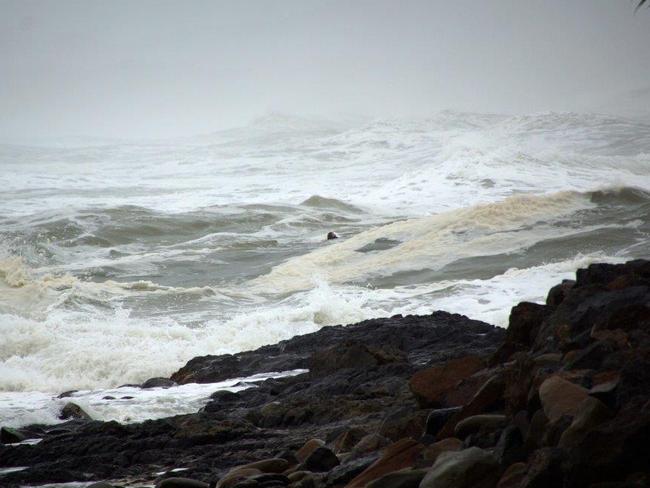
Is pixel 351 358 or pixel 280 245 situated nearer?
pixel 351 358

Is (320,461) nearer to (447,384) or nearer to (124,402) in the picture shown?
(447,384)

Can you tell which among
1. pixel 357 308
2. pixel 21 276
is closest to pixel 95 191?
pixel 21 276

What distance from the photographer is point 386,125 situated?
59.5 metres

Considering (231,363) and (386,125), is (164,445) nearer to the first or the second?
(231,363)

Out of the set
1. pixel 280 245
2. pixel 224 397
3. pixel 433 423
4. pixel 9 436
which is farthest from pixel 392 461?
pixel 280 245

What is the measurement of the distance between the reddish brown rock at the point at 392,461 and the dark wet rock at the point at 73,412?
429cm

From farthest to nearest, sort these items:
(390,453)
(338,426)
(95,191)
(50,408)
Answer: (95,191), (50,408), (338,426), (390,453)

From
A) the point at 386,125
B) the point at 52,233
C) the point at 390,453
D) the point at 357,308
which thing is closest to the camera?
the point at 390,453

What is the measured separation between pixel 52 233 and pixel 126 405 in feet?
59.1

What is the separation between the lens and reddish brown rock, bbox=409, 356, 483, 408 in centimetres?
496

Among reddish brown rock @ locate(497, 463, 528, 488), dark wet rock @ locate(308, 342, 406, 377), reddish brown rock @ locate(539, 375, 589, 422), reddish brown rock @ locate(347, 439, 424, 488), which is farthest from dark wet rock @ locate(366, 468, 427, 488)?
dark wet rock @ locate(308, 342, 406, 377)

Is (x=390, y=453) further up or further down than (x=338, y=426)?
further up

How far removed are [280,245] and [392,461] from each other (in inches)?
746

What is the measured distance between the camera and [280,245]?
74.8 feet
